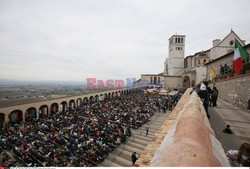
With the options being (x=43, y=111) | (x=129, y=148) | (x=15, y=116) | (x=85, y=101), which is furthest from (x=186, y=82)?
(x=15, y=116)

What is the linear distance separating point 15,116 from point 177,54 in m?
51.8

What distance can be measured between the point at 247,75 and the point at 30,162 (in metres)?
15.3

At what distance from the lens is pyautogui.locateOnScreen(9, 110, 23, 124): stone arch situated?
18.0 metres

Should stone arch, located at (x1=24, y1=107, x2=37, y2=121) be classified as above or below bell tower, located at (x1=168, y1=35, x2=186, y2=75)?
below

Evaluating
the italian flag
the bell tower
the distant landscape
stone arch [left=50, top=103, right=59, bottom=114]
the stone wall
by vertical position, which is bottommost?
stone arch [left=50, top=103, right=59, bottom=114]

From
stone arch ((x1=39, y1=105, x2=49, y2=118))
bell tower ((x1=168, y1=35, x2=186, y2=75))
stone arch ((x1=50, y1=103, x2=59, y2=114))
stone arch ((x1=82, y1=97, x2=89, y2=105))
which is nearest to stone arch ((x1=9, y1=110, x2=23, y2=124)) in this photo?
stone arch ((x1=39, y1=105, x2=49, y2=118))

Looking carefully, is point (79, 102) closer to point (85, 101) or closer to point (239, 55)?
point (85, 101)

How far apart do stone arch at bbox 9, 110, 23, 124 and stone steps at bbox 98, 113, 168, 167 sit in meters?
15.6

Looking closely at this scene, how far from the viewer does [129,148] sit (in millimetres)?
11688

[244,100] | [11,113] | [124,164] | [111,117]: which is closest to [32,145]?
[124,164]

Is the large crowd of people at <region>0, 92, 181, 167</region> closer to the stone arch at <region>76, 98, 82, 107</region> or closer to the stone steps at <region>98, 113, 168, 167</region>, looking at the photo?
the stone steps at <region>98, 113, 168, 167</region>

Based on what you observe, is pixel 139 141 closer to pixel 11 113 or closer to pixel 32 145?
pixel 32 145

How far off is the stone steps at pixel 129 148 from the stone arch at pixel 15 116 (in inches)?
614

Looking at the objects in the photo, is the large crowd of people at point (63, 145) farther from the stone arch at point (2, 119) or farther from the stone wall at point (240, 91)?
the stone wall at point (240, 91)
